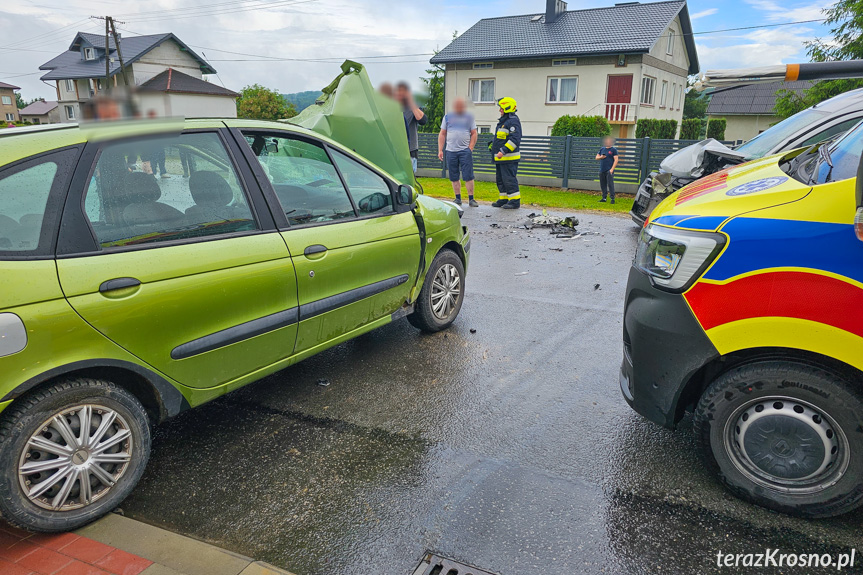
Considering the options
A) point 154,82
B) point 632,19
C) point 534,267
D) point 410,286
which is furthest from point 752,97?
point 154,82

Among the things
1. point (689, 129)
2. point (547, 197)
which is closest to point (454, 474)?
point (547, 197)

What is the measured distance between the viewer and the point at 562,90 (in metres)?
33.0

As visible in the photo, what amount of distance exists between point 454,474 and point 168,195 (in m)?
2.02

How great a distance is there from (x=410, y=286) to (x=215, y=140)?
1863mm

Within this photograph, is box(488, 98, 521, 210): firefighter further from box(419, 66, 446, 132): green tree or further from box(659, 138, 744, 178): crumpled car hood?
box(419, 66, 446, 132): green tree

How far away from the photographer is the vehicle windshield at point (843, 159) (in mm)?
2672

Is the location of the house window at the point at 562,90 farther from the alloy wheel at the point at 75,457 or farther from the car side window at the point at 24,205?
the alloy wheel at the point at 75,457

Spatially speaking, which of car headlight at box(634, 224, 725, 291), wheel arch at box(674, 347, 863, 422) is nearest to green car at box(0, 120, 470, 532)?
car headlight at box(634, 224, 725, 291)

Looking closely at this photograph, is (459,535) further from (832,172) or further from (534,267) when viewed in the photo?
(534,267)

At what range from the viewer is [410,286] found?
4605 millimetres

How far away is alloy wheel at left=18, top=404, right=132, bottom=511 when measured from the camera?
246cm

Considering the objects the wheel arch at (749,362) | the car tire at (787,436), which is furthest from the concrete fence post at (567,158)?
the car tire at (787,436)

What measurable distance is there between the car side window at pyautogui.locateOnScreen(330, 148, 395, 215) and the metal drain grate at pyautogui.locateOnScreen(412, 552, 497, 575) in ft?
7.72

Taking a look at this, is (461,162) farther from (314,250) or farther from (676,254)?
(676,254)
